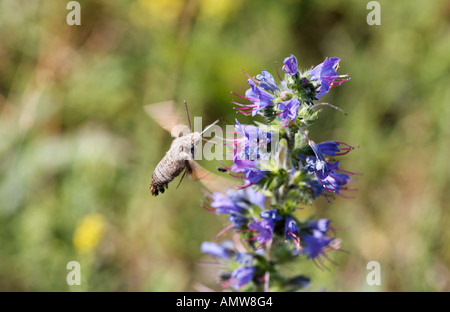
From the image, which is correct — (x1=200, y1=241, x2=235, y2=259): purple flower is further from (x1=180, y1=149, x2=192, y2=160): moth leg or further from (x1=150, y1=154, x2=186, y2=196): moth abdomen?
(x1=180, y1=149, x2=192, y2=160): moth leg

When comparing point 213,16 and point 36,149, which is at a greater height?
point 213,16

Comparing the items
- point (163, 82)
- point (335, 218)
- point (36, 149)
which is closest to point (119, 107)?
point (163, 82)

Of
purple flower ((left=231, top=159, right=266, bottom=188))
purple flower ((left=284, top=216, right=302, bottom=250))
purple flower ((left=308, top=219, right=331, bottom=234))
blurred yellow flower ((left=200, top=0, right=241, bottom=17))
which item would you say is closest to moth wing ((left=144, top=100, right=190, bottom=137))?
purple flower ((left=231, top=159, right=266, bottom=188))

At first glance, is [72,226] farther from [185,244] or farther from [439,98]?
[439,98]

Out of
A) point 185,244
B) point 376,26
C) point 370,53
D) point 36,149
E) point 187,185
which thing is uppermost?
point 376,26

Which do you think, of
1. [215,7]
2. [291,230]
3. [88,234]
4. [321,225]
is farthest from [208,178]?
[215,7]

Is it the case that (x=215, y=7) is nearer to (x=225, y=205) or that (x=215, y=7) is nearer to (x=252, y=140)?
(x=225, y=205)
